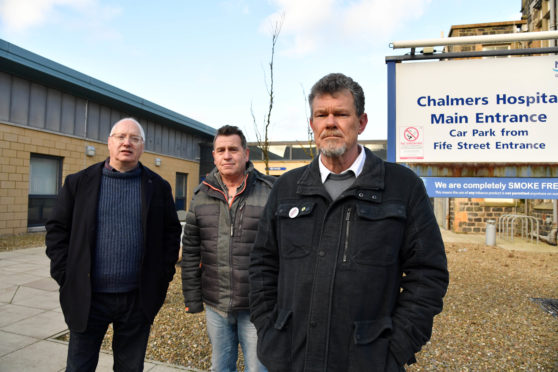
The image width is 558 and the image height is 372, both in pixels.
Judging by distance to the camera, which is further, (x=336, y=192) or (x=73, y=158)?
(x=73, y=158)

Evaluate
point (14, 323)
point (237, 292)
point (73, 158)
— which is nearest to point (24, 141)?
point (73, 158)

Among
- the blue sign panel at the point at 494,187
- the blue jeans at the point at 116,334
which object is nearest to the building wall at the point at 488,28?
the blue sign panel at the point at 494,187

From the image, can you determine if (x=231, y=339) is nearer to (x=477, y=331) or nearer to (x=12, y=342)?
(x=12, y=342)

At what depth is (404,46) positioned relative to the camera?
11.7 ft

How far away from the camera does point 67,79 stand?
11117 mm

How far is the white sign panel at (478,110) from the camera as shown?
11.3 ft

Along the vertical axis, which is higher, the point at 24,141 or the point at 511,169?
the point at 24,141

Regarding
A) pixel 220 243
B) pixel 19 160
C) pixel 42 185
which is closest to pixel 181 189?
pixel 42 185

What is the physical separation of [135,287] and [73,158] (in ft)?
39.7

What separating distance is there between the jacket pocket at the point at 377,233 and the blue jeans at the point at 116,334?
62.2 inches

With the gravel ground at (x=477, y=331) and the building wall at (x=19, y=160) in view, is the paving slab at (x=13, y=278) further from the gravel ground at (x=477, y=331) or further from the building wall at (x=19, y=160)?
the building wall at (x=19, y=160)

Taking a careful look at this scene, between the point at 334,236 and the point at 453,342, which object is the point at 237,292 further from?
the point at 453,342

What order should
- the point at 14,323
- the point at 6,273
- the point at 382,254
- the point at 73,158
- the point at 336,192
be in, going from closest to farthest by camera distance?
1. the point at 382,254
2. the point at 336,192
3. the point at 14,323
4. the point at 6,273
5. the point at 73,158

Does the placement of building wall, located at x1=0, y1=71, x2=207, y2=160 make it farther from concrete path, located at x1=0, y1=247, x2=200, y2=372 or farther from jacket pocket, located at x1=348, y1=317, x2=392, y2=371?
jacket pocket, located at x1=348, y1=317, x2=392, y2=371
